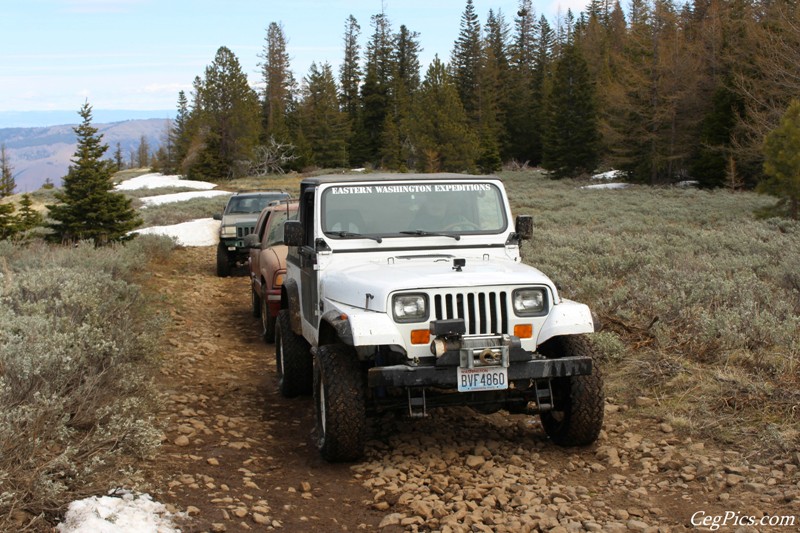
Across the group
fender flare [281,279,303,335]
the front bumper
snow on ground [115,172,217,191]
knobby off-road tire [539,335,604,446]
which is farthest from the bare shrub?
snow on ground [115,172,217,191]

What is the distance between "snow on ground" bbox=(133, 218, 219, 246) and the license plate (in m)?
17.5

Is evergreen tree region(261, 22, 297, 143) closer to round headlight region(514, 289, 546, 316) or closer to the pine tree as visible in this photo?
the pine tree

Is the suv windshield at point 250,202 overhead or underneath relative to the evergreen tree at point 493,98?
underneath

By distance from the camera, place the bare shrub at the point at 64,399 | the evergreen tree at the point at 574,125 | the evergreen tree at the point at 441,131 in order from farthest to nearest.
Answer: the evergreen tree at the point at 574,125
the evergreen tree at the point at 441,131
the bare shrub at the point at 64,399

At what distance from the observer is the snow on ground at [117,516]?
374 centimetres

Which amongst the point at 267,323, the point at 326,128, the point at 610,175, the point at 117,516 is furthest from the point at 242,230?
the point at 326,128

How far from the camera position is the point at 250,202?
16.9m

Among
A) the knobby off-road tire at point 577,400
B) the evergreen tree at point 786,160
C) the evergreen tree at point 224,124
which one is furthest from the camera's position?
the evergreen tree at point 224,124

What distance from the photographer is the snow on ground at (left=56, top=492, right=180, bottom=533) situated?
3.74 m

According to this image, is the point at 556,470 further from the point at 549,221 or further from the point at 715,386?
the point at 549,221

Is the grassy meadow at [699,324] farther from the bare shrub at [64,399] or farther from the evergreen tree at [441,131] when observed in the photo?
the evergreen tree at [441,131]

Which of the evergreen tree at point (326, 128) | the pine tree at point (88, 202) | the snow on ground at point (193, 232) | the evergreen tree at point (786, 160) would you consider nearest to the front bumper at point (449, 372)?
the pine tree at point (88, 202)

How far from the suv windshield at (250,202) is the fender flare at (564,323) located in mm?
12004

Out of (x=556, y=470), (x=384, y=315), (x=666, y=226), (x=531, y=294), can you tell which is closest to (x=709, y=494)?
(x=556, y=470)
